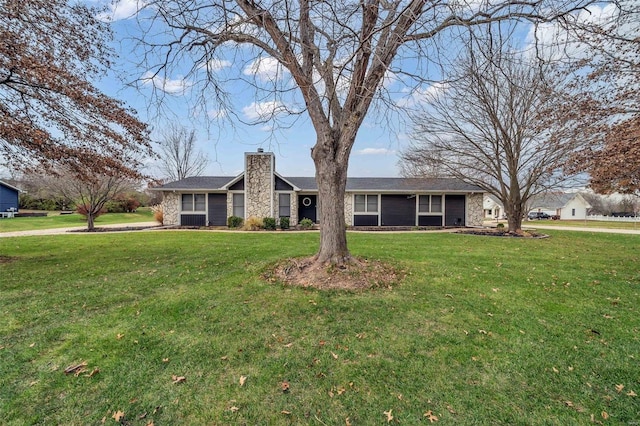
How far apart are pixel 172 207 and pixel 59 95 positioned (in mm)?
12548

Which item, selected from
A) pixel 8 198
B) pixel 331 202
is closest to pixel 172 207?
pixel 331 202

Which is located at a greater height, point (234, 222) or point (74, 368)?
point (234, 222)

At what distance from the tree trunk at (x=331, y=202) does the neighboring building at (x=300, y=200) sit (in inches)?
468

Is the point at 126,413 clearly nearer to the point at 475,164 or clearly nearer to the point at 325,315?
the point at 325,315

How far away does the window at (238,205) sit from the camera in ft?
59.9

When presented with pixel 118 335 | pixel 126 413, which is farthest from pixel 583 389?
pixel 118 335

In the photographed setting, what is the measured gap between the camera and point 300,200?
19.4 m

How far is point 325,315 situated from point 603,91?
693 cm

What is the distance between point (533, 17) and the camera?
14.8 ft

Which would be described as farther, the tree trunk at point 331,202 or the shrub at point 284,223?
the shrub at point 284,223

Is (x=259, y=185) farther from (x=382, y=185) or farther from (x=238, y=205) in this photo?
(x=382, y=185)

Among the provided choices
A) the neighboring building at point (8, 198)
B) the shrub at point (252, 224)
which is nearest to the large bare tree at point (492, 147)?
the shrub at point (252, 224)

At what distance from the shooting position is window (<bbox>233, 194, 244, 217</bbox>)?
1825 cm

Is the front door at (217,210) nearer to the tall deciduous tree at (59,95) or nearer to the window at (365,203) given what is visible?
the window at (365,203)
